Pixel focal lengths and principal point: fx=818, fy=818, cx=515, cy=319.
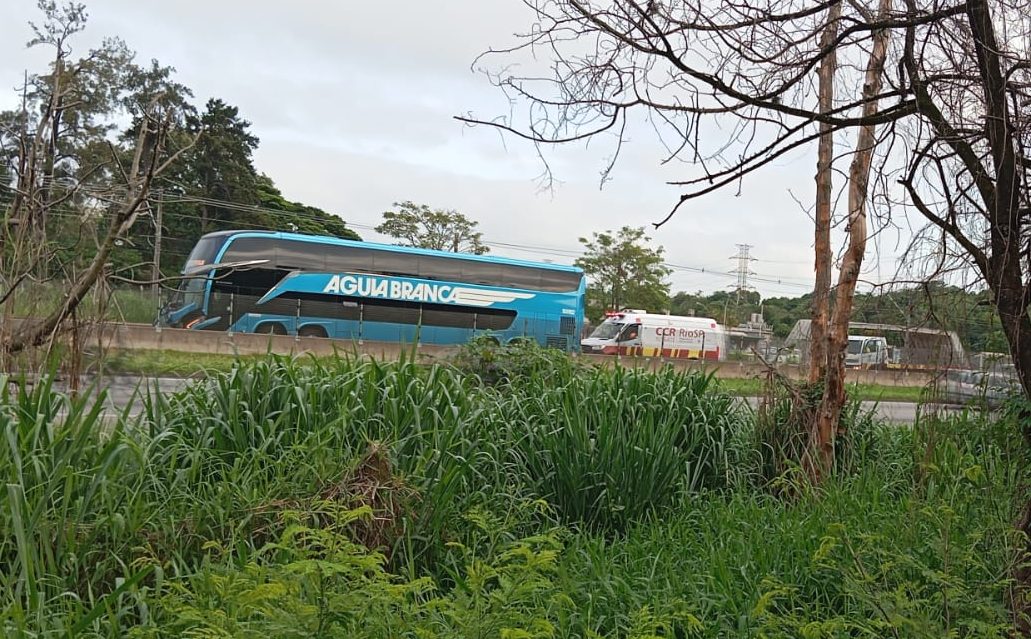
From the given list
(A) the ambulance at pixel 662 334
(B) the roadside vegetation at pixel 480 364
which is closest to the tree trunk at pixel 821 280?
(B) the roadside vegetation at pixel 480 364

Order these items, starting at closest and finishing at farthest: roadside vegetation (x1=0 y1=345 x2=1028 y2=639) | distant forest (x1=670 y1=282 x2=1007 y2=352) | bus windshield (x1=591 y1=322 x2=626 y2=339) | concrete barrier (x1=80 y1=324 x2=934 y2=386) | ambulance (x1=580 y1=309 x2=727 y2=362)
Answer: roadside vegetation (x1=0 y1=345 x2=1028 y2=639), distant forest (x1=670 y1=282 x2=1007 y2=352), concrete barrier (x1=80 y1=324 x2=934 y2=386), ambulance (x1=580 y1=309 x2=727 y2=362), bus windshield (x1=591 y1=322 x2=626 y2=339)

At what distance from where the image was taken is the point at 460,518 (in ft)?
14.4

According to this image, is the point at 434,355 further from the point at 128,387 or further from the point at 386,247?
the point at 386,247

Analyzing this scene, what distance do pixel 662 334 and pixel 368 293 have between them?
12.1 meters

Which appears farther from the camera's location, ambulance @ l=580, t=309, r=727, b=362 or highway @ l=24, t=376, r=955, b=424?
ambulance @ l=580, t=309, r=727, b=362

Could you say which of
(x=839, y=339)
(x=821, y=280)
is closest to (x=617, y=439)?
(x=839, y=339)

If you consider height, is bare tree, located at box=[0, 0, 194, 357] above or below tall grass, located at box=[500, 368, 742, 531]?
above

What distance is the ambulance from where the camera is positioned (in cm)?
2991

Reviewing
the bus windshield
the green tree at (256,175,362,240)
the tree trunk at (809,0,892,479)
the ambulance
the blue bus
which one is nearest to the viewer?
the tree trunk at (809,0,892,479)

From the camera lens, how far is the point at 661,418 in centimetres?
600

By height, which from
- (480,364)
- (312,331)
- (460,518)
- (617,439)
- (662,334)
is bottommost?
(460,518)

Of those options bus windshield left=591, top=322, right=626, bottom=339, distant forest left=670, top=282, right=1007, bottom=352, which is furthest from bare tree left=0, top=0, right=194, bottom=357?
bus windshield left=591, top=322, right=626, bottom=339

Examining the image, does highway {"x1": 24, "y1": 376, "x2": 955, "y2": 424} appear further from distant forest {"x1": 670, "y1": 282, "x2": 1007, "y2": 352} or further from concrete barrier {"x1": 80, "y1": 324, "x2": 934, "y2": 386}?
distant forest {"x1": 670, "y1": 282, "x2": 1007, "y2": 352}

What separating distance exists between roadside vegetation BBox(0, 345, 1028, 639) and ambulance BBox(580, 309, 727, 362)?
23037mm
